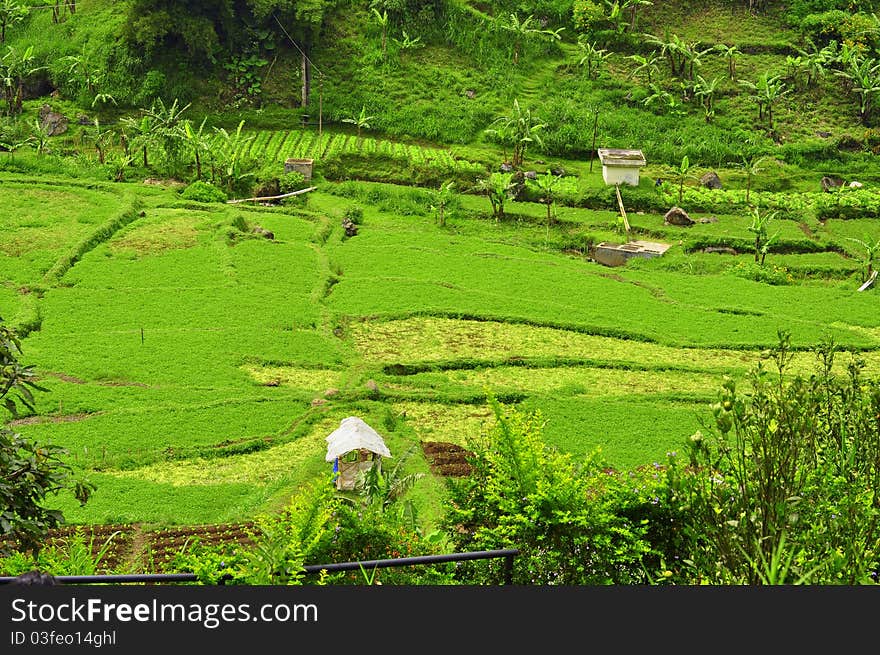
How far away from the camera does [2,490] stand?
8852mm

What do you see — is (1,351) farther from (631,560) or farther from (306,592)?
(631,560)

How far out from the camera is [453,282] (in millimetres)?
30375

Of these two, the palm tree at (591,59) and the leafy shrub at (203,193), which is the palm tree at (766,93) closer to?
the palm tree at (591,59)

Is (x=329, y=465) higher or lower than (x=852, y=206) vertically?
lower

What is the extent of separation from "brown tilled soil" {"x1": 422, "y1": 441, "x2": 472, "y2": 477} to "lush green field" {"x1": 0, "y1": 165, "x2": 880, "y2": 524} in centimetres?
32

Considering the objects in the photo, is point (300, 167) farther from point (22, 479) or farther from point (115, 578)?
point (115, 578)

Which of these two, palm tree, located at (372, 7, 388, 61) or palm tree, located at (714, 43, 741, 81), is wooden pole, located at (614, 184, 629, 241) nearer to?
palm tree, located at (714, 43, 741, 81)

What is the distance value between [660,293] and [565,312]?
3.84 meters

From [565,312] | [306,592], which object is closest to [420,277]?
[565,312]

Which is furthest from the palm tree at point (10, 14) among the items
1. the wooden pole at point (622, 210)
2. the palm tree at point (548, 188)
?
the wooden pole at point (622, 210)

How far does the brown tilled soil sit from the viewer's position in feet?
63.7

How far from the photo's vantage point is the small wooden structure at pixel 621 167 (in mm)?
38125

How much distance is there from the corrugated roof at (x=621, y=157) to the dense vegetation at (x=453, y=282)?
3.38ft

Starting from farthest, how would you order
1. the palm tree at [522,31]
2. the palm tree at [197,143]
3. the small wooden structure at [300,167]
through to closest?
the palm tree at [522,31], the small wooden structure at [300,167], the palm tree at [197,143]
